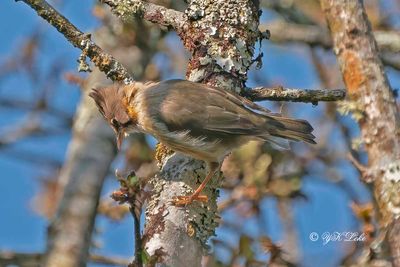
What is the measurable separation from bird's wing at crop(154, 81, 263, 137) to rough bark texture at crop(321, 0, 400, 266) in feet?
5.72

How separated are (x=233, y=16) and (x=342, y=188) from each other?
8.19ft

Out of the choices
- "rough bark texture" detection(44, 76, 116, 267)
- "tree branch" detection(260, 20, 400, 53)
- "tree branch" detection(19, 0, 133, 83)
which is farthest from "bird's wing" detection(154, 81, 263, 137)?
"tree branch" detection(260, 20, 400, 53)

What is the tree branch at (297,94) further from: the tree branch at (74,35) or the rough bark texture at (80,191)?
the rough bark texture at (80,191)

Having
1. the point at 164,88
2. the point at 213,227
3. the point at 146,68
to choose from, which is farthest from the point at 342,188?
the point at 213,227

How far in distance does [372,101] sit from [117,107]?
2.43m

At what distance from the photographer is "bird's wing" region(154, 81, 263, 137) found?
407 centimetres

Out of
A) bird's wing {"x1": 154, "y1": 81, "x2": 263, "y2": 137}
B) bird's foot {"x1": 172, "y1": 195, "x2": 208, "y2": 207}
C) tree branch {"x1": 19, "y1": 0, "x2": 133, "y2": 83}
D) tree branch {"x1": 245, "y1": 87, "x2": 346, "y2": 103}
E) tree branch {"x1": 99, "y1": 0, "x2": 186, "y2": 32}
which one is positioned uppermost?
tree branch {"x1": 99, "y1": 0, "x2": 186, "y2": 32}

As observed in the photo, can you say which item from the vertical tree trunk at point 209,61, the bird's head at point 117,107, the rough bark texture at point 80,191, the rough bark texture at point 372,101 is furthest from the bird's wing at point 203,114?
the rough bark texture at point 372,101

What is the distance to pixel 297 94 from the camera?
3818 mm

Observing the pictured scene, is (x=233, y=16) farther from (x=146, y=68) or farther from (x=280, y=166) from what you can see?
(x=146, y=68)

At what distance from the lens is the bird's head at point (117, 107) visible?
13.9 feet

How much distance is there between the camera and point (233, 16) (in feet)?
12.8

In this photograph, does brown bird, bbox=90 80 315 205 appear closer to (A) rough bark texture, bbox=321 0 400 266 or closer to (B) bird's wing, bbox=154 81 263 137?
(B) bird's wing, bbox=154 81 263 137

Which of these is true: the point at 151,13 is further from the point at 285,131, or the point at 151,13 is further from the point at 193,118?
the point at 285,131
